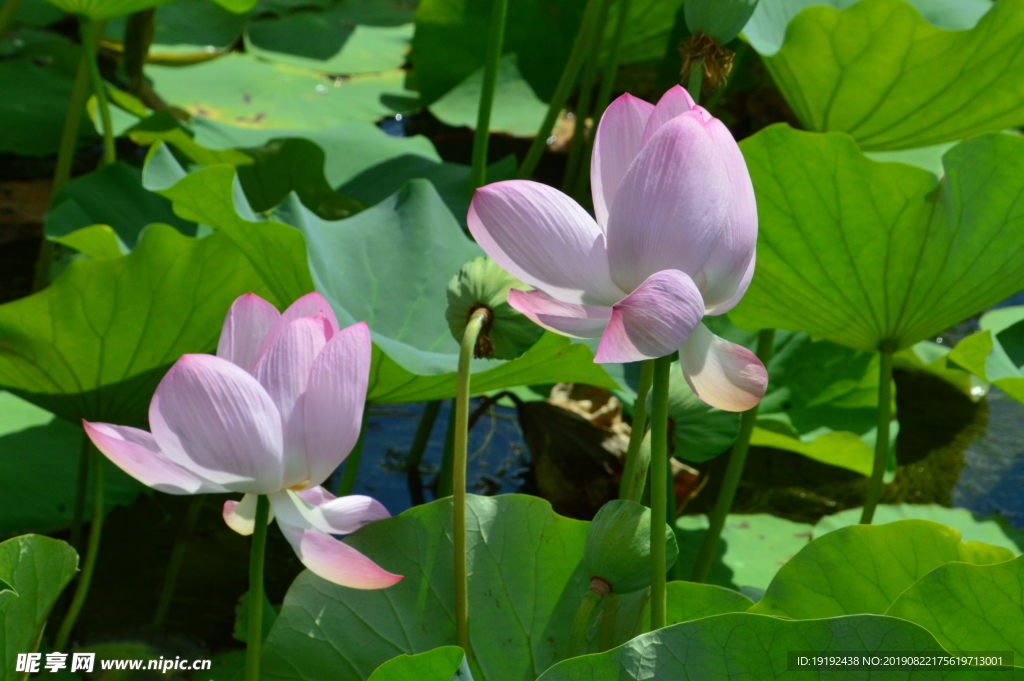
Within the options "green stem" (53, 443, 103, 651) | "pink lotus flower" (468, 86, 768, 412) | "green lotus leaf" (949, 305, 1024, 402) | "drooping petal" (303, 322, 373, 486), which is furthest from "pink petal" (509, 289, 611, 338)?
"green stem" (53, 443, 103, 651)

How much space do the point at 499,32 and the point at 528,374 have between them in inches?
18.0

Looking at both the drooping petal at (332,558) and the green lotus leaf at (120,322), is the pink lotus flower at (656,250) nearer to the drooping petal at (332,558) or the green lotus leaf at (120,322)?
the drooping petal at (332,558)

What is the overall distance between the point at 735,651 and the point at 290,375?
31 centimetres

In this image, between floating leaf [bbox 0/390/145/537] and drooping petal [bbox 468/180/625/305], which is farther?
floating leaf [bbox 0/390/145/537]

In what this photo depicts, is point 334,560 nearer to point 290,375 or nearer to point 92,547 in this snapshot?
point 290,375

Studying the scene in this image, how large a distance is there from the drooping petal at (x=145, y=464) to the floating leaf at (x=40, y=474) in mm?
622

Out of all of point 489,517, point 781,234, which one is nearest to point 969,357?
point 781,234

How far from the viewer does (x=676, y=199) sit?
1.37ft

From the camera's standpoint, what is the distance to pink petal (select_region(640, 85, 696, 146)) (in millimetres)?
457

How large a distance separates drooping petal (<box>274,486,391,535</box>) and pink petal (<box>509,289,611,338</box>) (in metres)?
0.18

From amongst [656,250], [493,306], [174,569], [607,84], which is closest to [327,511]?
[493,306]

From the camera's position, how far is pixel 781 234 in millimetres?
892

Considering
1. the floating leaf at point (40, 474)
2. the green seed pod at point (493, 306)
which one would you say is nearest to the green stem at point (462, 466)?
the green seed pod at point (493, 306)

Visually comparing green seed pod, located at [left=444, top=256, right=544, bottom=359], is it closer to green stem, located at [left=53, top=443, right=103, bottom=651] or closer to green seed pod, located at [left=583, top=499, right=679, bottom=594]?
green seed pod, located at [left=583, top=499, right=679, bottom=594]
